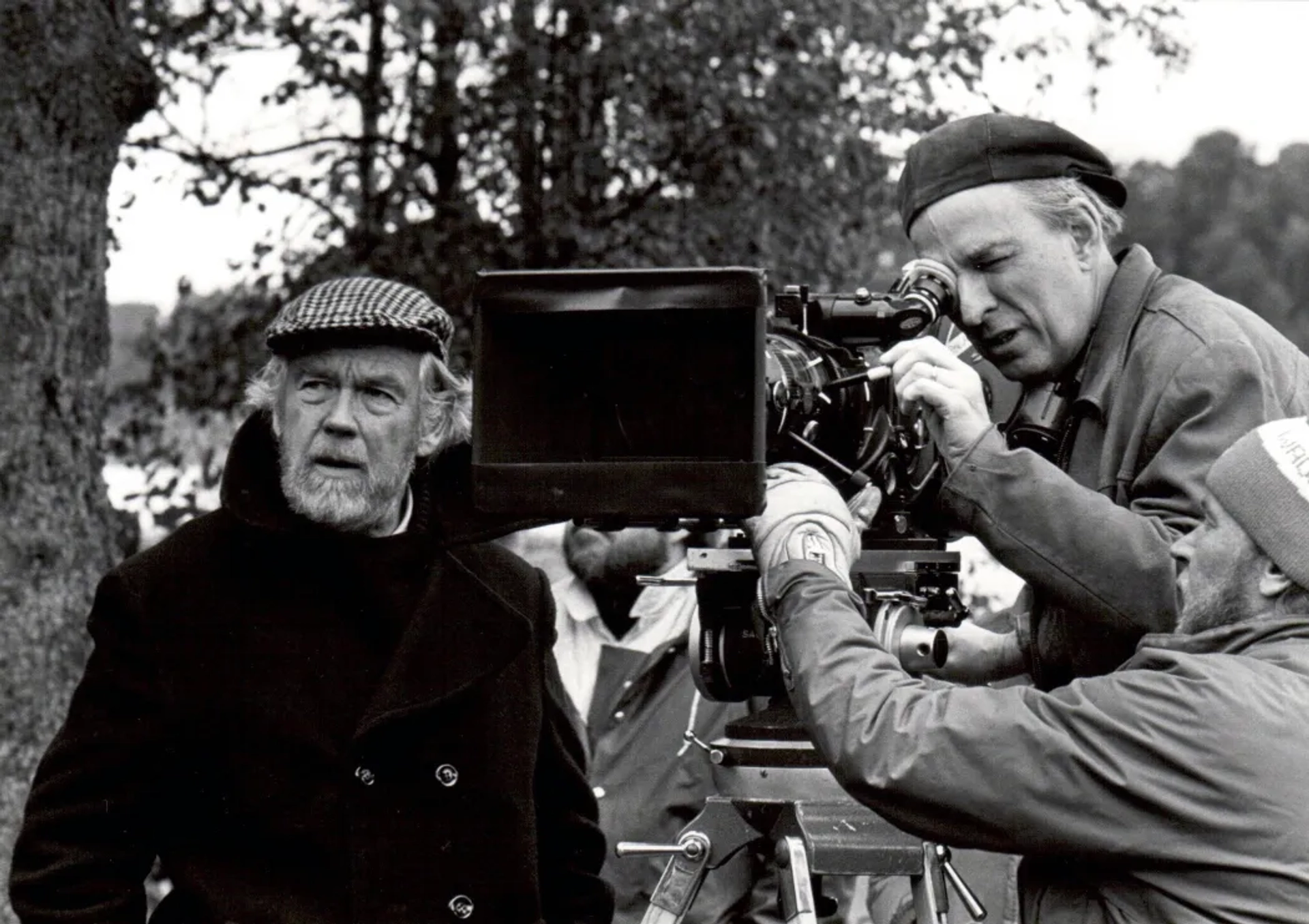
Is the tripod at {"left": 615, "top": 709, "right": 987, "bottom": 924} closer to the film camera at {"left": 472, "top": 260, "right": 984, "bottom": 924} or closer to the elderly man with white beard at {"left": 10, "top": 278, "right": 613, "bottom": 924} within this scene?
the film camera at {"left": 472, "top": 260, "right": 984, "bottom": 924}

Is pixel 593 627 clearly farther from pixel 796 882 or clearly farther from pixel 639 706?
pixel 796 882

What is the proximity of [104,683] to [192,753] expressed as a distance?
0.17 m

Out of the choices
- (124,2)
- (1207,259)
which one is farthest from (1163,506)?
(1207,259)

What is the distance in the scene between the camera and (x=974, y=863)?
432cm

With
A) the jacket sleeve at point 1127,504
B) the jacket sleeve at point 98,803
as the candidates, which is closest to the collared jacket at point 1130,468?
the jacket sleeve at point 1127,504

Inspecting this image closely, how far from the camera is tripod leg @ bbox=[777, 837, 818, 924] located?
2770 millimetres

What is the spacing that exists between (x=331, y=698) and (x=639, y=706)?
173 cm

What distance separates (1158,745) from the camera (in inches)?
84.5

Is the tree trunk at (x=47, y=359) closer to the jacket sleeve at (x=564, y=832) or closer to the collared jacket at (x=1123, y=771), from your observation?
the jacket sleeve at (x=564, y=832)

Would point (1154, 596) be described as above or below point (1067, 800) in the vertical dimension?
above

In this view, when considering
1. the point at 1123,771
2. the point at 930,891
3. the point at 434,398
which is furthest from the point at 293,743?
the point at 1123,771

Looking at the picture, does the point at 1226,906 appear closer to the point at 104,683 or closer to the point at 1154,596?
the point at 1154,596

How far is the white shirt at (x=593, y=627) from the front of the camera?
493cm

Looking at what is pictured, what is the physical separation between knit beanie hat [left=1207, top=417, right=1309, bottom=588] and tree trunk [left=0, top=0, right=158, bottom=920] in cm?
314
